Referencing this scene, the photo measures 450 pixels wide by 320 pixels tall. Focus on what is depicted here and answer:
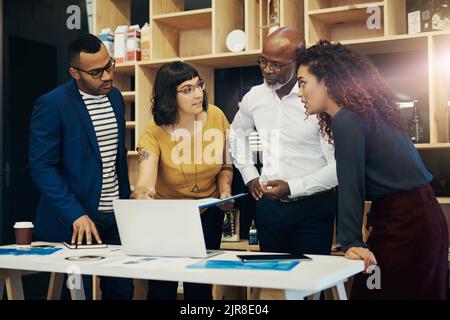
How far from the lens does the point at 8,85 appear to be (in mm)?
5078

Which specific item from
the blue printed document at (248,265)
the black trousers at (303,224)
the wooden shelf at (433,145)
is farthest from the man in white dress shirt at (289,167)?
the wooden shelf at (433,145)

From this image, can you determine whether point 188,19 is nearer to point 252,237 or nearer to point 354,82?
point 252,237

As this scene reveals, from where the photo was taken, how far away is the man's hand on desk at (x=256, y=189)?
2.77 m

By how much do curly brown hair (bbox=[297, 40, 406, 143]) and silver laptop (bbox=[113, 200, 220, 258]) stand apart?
23.2 inches

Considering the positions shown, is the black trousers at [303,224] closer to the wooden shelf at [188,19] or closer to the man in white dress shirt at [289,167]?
the man in white dress shirt at [289,167]

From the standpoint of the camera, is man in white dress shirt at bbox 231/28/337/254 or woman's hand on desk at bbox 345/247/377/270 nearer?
woman's hand on desk at bbox 345/247/377/270

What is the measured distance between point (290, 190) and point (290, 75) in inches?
19.9

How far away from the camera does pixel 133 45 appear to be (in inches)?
169

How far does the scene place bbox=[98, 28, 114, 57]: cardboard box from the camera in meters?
4.33

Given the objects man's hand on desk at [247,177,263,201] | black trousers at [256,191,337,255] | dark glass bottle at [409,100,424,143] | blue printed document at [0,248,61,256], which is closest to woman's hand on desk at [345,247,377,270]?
black trousers at [256,191,337,255]

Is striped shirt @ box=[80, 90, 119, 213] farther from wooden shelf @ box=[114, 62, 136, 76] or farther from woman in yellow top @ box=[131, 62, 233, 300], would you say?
wooden shelf @ box=[114, 62, 136, 76]

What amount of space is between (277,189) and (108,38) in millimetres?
2184

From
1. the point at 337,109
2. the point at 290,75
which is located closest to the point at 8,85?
the point at 290,75
